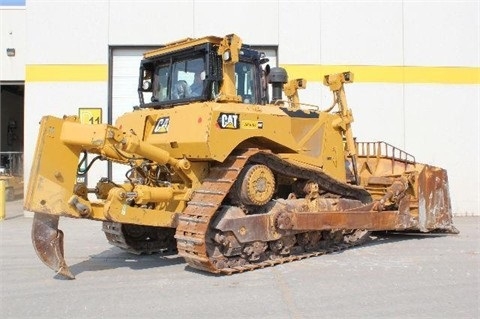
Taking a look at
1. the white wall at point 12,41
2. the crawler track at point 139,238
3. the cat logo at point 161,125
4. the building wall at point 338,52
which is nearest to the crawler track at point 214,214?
the cat logo at point 161,125

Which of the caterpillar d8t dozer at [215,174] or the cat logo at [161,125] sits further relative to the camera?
the cat logo at [161,125]

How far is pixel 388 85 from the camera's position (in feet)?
45.0

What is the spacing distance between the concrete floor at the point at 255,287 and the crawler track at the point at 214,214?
0.53 ft

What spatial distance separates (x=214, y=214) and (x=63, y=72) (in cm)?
869

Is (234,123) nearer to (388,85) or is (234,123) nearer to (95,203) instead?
(95,203)

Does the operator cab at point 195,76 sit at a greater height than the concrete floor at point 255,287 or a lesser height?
greater

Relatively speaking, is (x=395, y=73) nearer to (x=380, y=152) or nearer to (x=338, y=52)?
(x=338, y=52)

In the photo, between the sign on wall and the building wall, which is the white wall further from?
the sign on wall

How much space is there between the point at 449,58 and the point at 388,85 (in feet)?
5.97

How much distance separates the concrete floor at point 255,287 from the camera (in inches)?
199

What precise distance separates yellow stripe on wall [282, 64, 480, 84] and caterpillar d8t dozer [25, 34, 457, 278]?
4.71 meters

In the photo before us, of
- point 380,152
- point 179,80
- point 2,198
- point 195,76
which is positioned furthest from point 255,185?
point 2,198

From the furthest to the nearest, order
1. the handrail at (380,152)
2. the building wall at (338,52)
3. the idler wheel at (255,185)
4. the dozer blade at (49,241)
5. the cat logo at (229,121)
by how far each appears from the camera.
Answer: the building wall at (338,52), the handrail at (380,152), the idler wheel at (255,185), the cat logo at (229,121), the dozer blade at (49,241)

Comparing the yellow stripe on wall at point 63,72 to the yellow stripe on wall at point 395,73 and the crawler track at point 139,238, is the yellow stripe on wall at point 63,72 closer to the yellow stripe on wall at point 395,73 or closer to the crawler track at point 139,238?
the yellow stripe on wall at point 395,73
